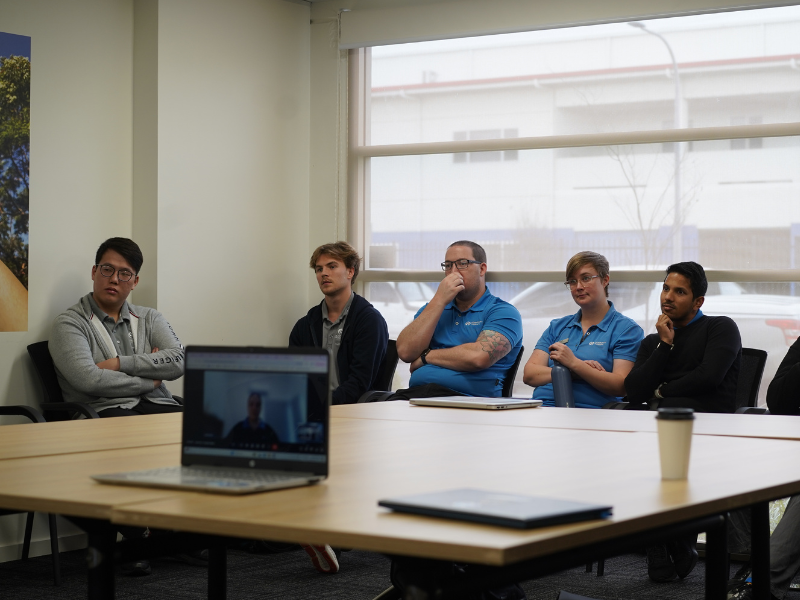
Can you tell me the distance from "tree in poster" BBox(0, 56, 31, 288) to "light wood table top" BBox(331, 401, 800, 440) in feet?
6.70

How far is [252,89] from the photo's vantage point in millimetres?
5520

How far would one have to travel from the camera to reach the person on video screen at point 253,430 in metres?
1.67

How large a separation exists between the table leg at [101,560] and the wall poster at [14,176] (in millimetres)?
3096

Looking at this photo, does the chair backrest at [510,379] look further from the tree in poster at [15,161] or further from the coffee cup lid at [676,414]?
the coffee cup lid at [676,414]

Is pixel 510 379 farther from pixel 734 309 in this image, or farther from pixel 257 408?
pixel 257 408

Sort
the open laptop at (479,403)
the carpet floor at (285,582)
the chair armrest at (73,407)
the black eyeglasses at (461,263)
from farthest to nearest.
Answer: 1. the black eyeglasses at (461,263)
2. the chair armrest at (73,407)
3. the carpet floor at (285,582)
4. the open laptop at (479,403)

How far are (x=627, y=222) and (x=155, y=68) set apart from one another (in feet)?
8.74

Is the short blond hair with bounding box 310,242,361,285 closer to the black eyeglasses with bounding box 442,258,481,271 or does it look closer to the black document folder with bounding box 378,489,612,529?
the black eyeglasses with bounding box 442,258,481,271

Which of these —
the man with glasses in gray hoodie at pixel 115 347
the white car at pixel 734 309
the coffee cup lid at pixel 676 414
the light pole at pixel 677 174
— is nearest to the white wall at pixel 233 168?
the man with glasses in gray hoodie at pixel 115 347

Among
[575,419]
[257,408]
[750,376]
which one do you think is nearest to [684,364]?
[750,376]

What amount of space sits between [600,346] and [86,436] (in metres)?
2.86

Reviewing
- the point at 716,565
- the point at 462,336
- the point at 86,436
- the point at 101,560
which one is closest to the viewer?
the point at 101,560

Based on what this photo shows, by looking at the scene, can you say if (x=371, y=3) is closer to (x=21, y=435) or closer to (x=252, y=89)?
(x=252, y=89)

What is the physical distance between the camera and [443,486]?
64.1 inches
